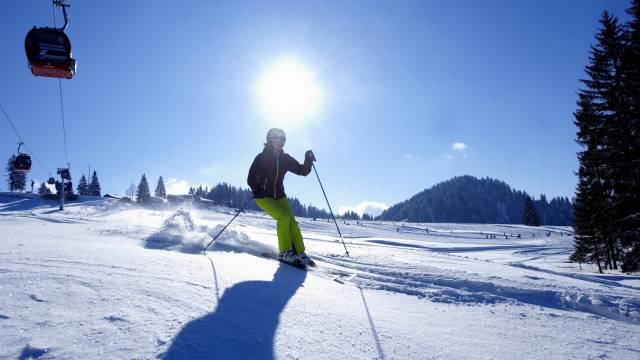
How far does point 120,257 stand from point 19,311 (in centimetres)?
146

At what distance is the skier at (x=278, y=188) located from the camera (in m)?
4.53

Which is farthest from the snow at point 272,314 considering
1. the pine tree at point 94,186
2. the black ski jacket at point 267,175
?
the pine tree at point 94,186

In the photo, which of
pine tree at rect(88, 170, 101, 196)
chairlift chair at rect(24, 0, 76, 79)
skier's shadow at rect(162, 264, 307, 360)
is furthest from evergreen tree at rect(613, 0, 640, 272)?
pine tree at rect(88, 170, 101, 196)

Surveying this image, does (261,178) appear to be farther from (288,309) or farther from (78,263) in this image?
(288,309)

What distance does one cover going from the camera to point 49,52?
259 inches

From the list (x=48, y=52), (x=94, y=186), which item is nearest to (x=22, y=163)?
(x=48, y=52)

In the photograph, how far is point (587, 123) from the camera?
15891mm

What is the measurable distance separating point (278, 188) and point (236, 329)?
349 cm

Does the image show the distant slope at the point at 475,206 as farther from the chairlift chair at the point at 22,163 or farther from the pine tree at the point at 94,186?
the chairlift chair at the point at 22,163

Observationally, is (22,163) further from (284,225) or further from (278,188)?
(284,225)

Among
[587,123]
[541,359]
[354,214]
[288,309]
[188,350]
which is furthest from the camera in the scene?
[354,214]

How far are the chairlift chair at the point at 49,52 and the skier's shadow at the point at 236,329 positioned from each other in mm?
7102

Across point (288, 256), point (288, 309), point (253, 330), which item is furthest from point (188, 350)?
point (288, 256)

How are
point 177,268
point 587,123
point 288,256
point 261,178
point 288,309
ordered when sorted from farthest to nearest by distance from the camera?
1. point 587,123
2. point 261,178
3. point 288,256
4. point 177,268
5. point 288,309
